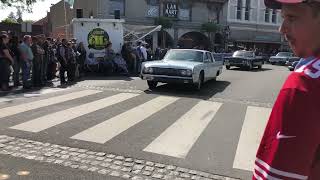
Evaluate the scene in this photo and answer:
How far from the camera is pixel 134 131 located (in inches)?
315

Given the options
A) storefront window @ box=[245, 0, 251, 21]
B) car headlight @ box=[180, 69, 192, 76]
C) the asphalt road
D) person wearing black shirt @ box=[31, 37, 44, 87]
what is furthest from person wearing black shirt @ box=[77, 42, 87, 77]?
storefront window @ box=[245, 0, 251, 21]

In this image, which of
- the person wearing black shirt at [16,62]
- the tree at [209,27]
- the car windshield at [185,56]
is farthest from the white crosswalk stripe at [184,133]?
the tree at [209,27]

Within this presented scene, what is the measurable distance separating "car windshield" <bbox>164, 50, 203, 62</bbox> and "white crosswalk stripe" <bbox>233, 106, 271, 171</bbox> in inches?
170

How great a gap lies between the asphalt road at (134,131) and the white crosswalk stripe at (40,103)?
0.02 meters

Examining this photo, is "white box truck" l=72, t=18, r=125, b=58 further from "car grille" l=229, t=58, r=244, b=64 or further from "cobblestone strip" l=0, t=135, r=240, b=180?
"cobblestone strip" l=0, t=135, r=240, b=180

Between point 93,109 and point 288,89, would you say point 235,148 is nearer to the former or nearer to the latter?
point 93,109

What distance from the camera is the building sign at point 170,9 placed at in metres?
48.1

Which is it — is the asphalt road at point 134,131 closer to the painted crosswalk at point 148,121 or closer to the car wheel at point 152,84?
the painted crosswalk at point 148,121

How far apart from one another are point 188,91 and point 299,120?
13.3 meters

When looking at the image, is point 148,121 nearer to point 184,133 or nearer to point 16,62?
point 184,133

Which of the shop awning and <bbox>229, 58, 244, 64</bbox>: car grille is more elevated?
the shop awning

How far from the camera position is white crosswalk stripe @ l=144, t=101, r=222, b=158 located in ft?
22.2

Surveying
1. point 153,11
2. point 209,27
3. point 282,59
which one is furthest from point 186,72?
point 209,27

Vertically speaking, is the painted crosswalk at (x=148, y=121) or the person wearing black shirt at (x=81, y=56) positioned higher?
the person wearing black shirt at (x=81, y=56)
